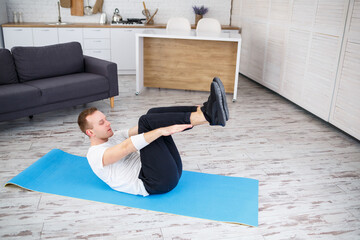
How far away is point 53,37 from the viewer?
5844 millimetres

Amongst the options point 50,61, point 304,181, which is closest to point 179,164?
point 304,181

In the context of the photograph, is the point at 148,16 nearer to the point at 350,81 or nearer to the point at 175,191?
the point at 350,81

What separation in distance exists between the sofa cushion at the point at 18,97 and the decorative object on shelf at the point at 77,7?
3.13m

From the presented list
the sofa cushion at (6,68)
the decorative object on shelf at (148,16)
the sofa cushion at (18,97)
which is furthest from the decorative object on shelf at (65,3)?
the sofa cushion at (18,97)

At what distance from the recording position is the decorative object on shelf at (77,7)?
630 cm

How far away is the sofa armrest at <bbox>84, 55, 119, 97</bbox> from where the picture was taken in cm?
418

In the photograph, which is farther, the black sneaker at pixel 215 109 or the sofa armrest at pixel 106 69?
the sofa armrest at pixel 106 69

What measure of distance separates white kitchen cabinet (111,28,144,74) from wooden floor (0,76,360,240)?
149cm

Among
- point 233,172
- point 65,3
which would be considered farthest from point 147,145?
point 65,3

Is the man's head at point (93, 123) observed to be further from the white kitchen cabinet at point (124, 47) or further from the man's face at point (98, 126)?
the white kitchen cabinet at point (124, 47)

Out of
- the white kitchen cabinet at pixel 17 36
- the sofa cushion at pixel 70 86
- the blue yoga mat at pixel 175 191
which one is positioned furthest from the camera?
the white kitchen cabinet at pixel 17 36

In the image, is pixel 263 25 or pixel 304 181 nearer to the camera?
pixel 304 181

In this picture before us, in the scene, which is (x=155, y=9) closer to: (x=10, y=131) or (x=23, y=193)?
(x=10, y=131)

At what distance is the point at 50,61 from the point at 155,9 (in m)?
3.15
